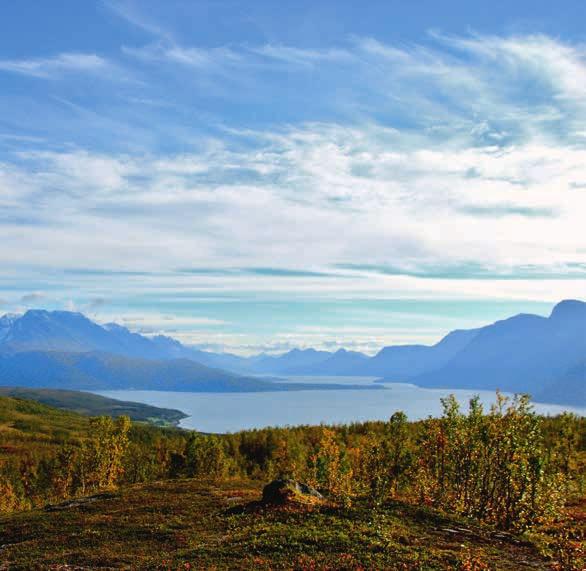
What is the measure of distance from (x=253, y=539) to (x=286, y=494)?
832cm

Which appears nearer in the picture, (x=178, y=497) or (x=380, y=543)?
(x=380, y=543)

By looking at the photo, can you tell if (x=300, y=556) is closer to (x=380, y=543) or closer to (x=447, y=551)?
(x=380, y=543)

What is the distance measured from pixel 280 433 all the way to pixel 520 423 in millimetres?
103361

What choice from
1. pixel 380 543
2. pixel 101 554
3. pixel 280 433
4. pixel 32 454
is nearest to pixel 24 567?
pixel 101 554

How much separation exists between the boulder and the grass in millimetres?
1086

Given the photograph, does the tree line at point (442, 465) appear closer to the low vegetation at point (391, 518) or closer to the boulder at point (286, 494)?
the low vegetation at point (391, 518)

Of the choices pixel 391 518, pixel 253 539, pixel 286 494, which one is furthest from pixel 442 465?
pixel 253 539

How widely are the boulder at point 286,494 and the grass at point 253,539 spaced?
1086mm

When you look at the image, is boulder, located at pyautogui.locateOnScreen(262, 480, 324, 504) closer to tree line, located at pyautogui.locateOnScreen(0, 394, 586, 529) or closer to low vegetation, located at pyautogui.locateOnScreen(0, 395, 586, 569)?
low vegetation, located at pyautogui.locateOnScreen(0, 395, 586, 569)

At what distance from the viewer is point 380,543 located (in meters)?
26.4

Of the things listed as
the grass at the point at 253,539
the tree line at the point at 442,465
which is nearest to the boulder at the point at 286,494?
the grass at the point at 253,539

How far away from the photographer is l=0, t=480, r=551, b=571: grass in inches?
976

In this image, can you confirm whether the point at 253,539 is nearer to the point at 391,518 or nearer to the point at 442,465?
the point at 391,518

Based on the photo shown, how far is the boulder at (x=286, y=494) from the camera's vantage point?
35.7m
